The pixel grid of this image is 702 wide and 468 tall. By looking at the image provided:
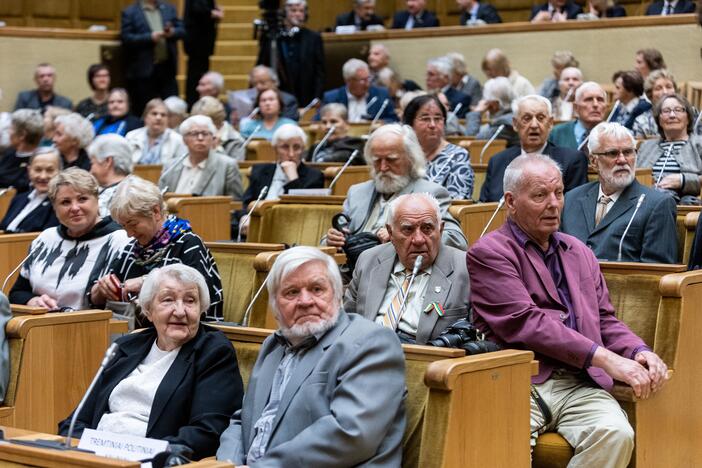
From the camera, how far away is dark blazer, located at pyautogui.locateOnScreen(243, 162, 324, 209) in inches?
245

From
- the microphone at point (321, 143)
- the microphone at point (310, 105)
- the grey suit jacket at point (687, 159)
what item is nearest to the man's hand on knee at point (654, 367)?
the grey suit jacket at point (687, 159)

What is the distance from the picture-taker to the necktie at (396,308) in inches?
145

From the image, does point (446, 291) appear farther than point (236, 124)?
No

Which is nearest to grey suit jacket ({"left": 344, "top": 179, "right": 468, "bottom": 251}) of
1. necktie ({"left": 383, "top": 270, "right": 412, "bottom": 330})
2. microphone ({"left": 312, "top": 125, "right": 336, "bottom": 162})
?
necktie ({"left": 383, "top": 270, "right": 412, "bottom": 330})

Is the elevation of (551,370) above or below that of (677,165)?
below

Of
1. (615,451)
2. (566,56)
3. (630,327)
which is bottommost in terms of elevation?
(615,451)

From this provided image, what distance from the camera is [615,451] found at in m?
3.27

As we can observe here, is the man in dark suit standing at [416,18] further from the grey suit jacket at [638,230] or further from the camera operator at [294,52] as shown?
the grey suit jacket at [638,230]

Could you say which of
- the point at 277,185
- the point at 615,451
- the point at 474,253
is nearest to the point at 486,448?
the point at 615,451

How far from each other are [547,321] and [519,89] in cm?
553

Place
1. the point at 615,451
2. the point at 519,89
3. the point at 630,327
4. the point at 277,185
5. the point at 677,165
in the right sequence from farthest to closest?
the point at 519,89
the point at 277,185
the point at 677,165
the point at 630,327
the point at 615,451

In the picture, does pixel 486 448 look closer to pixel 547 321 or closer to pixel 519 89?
pixel 547 321

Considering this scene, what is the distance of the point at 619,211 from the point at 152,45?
22.2ft

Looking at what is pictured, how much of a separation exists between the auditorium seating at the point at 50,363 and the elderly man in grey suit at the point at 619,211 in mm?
1687
